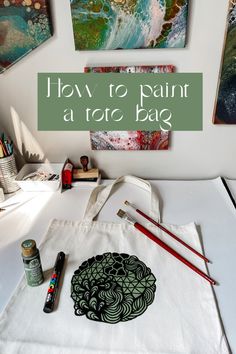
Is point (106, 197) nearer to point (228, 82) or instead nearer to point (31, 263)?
point (31, 263)

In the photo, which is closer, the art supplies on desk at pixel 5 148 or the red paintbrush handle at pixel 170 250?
the red paintbrush handle at pixel 170 250

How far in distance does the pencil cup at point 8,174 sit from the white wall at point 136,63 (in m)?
0.11

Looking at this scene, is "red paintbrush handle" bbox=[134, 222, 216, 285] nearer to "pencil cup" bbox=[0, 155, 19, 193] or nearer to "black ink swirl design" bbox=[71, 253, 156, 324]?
"black ink swirl design" bbox=[71, 253, 156, 324]

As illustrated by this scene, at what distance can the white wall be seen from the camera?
787 mm

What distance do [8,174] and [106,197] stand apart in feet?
0.99

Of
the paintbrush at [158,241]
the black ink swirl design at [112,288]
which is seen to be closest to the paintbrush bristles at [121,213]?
the paintbrush at [158,241]

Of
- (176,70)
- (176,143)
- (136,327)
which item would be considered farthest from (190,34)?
(136,327)

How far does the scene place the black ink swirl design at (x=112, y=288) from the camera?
1.91 feet

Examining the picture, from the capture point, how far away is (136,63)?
2.75 ft

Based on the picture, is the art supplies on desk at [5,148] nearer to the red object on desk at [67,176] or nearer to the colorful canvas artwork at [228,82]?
the red object on desk at [67,176]

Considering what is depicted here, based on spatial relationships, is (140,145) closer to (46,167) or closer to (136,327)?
(46,167)

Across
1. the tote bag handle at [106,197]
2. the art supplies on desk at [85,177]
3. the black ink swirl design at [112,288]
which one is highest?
the art supplies on desk at [85,177]

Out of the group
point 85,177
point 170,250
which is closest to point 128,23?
point 85,177

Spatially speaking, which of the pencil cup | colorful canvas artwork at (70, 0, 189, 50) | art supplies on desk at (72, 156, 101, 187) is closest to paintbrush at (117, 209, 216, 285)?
art supplies on desk at (72, 156, 101, 187)
